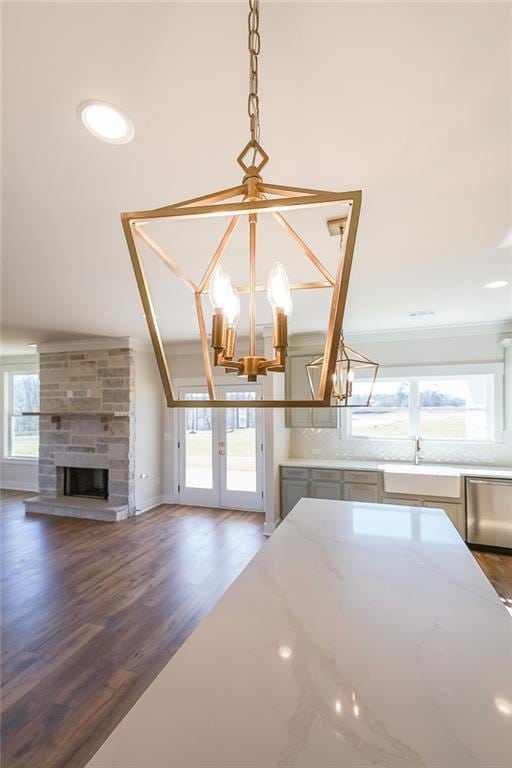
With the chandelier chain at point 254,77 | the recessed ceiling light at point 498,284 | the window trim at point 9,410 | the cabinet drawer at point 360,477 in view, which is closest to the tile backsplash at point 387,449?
the cabinet drawer at point 360,477

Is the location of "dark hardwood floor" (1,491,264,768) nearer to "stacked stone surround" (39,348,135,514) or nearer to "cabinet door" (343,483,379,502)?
"stacked stone surround" (39,348,135,514)

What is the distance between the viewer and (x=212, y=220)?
1.85 meters

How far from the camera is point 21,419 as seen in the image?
7184 millimetres

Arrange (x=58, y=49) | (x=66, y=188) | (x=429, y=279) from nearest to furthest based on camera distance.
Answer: (x=58, y=49), (x=66, y=188), (x=429, y=279)

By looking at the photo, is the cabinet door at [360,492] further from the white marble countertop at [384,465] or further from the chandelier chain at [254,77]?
the chandelier chain at [254,77]

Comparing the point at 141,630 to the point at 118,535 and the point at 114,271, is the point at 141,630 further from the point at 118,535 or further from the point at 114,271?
the point at 114,271

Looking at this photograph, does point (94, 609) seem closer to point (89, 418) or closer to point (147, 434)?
point (147, 434)

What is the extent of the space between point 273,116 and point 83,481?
613 cm

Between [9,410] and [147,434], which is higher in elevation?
[9,410]

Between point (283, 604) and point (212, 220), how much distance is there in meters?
1.75

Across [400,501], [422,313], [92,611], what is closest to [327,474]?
[400,501]

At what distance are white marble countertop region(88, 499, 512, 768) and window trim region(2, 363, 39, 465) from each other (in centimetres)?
722

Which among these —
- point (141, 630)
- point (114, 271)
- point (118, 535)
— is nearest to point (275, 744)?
point (141, 630)

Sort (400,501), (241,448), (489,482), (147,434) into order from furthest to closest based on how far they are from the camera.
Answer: (147,434) → (241,448) → (400,501) → (489,482)
